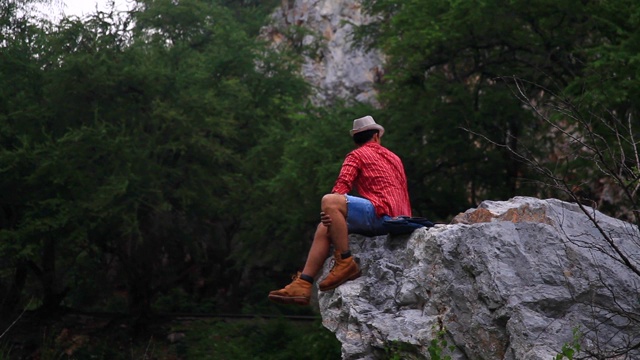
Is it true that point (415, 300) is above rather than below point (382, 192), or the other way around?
below

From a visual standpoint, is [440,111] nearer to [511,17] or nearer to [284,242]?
[511,17]

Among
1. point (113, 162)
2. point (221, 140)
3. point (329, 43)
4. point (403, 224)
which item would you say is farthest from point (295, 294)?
point (329, 43)

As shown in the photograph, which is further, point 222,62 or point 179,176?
point 222,62

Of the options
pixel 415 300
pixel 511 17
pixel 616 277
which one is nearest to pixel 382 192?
pixel 415 300

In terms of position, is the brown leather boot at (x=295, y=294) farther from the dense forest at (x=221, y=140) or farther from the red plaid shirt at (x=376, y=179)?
the dense forest at (x=221, y=140)

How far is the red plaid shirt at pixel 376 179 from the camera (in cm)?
828

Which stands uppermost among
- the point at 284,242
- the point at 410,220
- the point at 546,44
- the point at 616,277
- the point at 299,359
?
the point at 546,44

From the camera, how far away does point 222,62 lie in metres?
27.8

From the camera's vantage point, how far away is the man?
813 centimetres

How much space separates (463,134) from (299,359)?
17.2 feet

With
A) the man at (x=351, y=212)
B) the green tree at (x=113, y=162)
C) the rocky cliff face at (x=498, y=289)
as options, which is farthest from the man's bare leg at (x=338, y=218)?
the green tree at (x=113, y=162)

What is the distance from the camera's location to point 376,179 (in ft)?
27.5

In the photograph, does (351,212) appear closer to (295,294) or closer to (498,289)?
(295,294)

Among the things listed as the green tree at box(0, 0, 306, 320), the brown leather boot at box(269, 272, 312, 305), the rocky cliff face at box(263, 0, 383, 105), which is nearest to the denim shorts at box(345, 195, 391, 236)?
the brown leather boot at box(269, 272, 312, 305)
